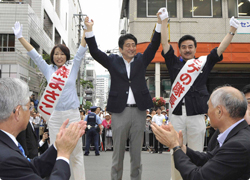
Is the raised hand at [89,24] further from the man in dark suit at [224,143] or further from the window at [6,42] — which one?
the window at [6,42]

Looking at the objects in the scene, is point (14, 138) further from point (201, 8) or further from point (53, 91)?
point (201, 8)

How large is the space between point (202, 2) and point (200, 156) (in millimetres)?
18793

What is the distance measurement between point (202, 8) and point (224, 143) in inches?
743

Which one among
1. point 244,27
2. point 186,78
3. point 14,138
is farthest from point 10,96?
point 244,27

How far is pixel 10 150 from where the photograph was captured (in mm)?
1453

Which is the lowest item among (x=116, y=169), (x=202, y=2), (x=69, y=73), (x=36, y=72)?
(x=116, y=169)

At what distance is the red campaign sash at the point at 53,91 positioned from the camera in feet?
11.0

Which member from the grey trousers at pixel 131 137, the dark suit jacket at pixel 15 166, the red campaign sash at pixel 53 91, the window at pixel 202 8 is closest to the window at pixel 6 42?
the window at pixel 202 8

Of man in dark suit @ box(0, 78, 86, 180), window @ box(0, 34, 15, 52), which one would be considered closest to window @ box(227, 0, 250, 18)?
window @ box(0, 34, 15, 52)

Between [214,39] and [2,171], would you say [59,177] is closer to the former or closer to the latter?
[2,171]

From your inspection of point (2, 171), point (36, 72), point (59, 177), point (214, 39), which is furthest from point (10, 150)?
point (36, 72)

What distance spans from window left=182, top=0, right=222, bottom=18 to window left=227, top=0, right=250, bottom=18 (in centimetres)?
71

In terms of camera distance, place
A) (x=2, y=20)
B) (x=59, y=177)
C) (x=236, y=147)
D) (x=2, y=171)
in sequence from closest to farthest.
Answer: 1. (x=2, y=171)
2. (x=59, y=177)
3. (x=236, y=147)
4. (x=2, y=20)

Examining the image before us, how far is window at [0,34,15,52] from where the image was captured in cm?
1803
